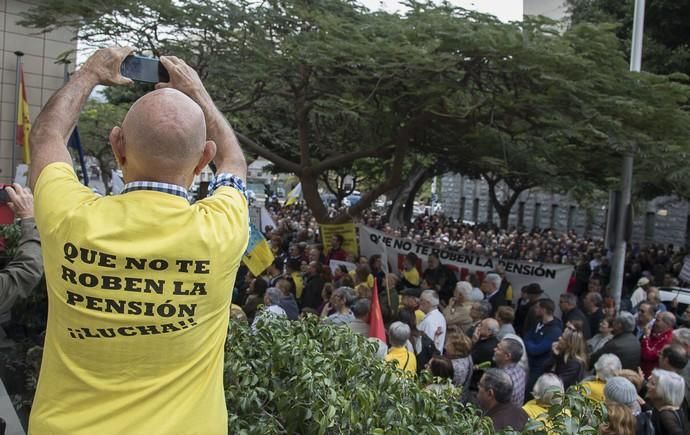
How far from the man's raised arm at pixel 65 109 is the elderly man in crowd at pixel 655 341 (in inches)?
271

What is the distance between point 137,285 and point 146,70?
30.9 inches

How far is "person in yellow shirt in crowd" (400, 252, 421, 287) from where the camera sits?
1159 centimetres

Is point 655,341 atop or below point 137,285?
below

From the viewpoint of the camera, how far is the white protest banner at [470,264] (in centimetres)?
1190

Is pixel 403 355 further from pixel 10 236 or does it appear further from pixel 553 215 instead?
pixel 553 215

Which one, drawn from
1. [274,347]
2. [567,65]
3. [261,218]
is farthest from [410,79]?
[274,347]

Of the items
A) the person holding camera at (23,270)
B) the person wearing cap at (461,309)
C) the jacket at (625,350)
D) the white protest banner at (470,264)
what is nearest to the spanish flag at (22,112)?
the white protest banner at (470,264)

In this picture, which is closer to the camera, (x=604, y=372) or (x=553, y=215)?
(x=604, y=372)

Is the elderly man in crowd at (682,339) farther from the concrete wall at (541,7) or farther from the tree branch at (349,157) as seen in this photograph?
the concrete wall at (541,7)

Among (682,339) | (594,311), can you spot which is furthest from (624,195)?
(682,339)

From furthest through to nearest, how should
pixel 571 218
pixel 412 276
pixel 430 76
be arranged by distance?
pixel 571 218
pixel 412 276
pixel 430 76

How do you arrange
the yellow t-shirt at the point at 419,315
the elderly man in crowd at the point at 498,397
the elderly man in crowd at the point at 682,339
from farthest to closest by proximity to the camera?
1. the yellow t-shirt at the point at 419,315
2. the elderly man in crowd at the point at 682,339
3. the elderly man in crowd at the point at 498,397

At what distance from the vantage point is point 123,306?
1680mm

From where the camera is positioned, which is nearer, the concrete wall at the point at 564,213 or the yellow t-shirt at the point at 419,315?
the yellow t-shirt at the point at 419,315
